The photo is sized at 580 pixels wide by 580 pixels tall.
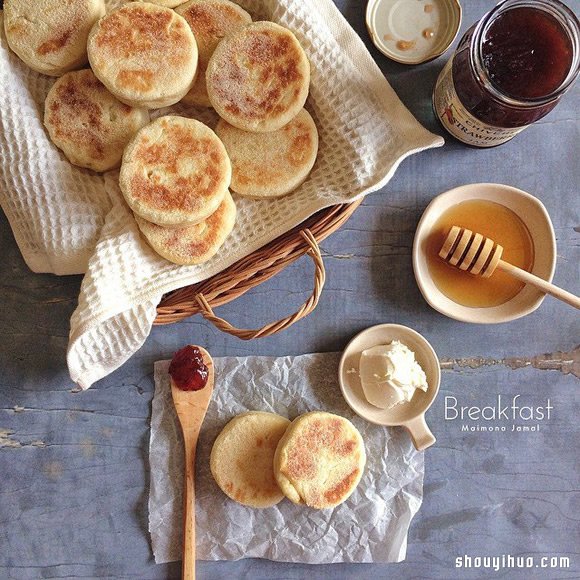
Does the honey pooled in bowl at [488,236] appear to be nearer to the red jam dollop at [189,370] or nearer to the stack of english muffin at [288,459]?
the stack of english muffin at [288,459]

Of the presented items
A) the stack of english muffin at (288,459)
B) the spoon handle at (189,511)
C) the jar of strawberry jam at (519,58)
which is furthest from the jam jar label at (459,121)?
the spoon handle at (189,511)

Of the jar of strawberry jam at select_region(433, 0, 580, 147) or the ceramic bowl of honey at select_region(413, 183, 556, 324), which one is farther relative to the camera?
the ceramic bowl of honey at select_region(413, 183, 556, 324)

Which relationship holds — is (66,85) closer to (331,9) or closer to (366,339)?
(331,9)

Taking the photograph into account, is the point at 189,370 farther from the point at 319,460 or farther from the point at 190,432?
the point at 319,460

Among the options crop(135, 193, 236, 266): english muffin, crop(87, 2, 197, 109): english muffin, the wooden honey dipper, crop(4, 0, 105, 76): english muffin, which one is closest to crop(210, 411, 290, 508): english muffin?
crop(135, 193, 236, 266): english muffin

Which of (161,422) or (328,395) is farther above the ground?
(328,395)

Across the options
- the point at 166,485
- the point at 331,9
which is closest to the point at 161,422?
the point at 166,485

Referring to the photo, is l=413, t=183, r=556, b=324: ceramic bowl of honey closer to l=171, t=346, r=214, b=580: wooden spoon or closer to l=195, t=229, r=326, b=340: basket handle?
l=195, t=229, r=326, b=340: basket handle

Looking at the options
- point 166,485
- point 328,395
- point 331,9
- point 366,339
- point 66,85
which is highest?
point 331,9
